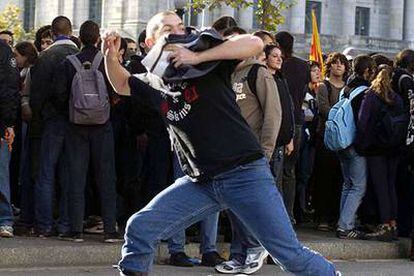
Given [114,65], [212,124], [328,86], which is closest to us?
[212,124]

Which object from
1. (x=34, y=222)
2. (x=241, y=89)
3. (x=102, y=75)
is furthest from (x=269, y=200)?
(x=34, y=222)

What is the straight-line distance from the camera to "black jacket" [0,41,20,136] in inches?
433

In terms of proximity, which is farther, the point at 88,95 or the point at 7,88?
the point at 88,95

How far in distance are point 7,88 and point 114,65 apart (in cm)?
331

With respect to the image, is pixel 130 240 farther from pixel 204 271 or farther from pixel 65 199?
pixel 65 199

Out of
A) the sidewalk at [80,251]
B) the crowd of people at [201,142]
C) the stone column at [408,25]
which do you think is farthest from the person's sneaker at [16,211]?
the stone column at [408,25]

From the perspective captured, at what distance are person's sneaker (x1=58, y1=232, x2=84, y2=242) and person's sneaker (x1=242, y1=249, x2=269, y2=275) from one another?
1855 millimetres

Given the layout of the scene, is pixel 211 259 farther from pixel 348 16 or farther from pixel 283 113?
pixel 348 16

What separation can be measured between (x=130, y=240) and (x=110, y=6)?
63906mm

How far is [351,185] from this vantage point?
43.2 feet

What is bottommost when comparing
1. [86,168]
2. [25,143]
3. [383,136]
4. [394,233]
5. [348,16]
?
[394,233]

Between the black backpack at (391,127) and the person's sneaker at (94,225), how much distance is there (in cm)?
327

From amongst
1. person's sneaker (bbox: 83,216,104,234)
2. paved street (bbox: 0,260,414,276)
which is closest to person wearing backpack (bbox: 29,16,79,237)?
person's sneaker (bbox: 83,216,104,234)

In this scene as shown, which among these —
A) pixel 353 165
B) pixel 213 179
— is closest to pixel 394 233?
pixel 353 165
